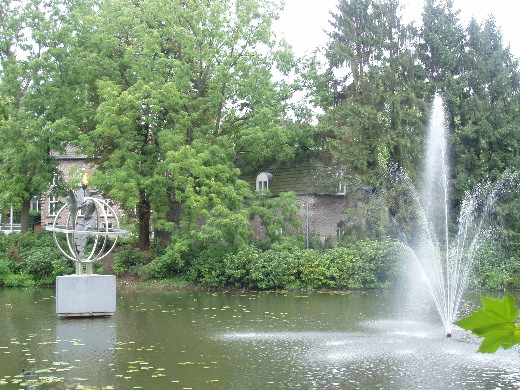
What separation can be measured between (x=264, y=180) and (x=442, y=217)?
10184 millimetres

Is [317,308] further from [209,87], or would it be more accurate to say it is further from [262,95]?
[209,87]

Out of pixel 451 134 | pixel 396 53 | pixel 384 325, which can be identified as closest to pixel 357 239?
pixel 451 134

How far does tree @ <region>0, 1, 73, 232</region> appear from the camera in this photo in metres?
31.8

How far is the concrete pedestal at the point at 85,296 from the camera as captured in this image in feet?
59.8

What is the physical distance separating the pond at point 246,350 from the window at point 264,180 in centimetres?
1540

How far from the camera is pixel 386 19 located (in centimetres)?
3434

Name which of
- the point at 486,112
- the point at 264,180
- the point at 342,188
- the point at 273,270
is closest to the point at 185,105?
the point at 264,180

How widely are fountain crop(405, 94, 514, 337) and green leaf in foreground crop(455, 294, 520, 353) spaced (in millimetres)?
27586

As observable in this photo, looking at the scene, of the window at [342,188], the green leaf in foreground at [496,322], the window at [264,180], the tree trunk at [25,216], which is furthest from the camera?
the window at [264,180]

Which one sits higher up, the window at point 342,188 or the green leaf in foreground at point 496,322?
the window at point 342,188

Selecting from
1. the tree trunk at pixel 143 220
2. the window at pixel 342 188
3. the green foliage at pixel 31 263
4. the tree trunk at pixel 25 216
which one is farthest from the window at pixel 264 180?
the tree trunk at pixel 25 216

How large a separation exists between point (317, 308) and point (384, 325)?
161 inches

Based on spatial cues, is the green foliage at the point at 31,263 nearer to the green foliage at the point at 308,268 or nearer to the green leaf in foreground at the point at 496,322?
the green foliage at the point at 308,268

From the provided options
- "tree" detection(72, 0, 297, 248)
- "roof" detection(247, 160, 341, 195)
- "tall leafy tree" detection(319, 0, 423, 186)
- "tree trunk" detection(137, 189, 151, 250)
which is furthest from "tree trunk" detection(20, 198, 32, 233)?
"tall leafy tree" detection(319, 0, 423, 186)
